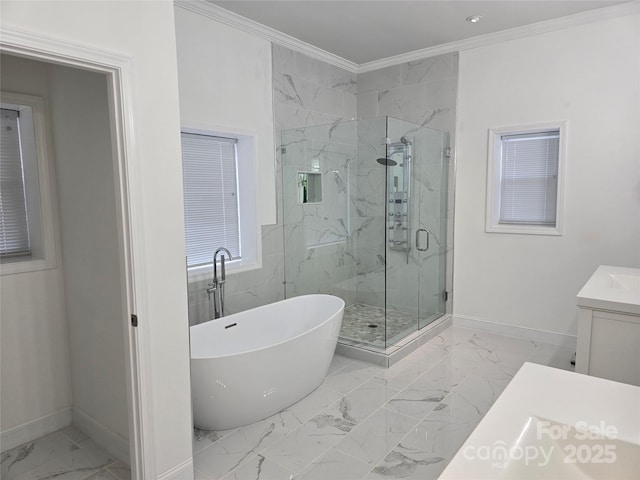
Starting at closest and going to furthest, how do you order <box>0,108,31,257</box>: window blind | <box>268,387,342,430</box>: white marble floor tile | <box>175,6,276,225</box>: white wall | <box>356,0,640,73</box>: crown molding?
<box>0,108,31,257</box>: window blind
<box>268,387,342,430</box>: white marble floor tile
<box>175,6,276,225</box>: white wall
<box>356,0,640,73</box>: crown molding

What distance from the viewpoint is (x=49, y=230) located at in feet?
8.96

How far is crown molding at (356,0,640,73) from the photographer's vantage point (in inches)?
139

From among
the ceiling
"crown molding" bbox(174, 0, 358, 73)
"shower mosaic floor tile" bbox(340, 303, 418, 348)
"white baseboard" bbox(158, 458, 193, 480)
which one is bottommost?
"white baseboard" bbox(158, 458, 193, 480)

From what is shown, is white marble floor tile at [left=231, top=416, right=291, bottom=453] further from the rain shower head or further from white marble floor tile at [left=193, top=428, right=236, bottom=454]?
the rain shower head

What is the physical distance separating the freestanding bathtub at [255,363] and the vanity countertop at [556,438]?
1.71 metres

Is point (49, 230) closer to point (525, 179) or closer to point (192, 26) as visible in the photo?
point (192, 26)

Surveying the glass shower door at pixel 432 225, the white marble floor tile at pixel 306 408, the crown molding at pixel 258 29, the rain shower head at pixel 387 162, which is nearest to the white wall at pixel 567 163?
the glass shower door at pixel 432 225

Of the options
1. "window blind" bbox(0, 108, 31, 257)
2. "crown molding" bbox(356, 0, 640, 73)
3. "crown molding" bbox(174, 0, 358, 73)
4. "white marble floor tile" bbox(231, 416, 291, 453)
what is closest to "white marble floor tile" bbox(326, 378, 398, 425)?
"white marble floor tile" bbox(231, 416, 291, 453)

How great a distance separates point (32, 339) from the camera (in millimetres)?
2672

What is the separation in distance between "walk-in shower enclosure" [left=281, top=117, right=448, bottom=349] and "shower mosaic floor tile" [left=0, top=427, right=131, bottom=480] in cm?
211

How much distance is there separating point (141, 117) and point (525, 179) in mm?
3646

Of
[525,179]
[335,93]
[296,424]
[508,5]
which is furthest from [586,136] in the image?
[296,424]

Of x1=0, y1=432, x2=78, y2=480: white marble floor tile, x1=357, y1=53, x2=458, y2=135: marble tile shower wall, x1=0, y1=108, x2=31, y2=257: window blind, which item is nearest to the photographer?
x1=0, y1=432, x2=78, y2=480: white marble floor tile

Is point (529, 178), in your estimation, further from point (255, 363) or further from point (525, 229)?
point (255, 363)
